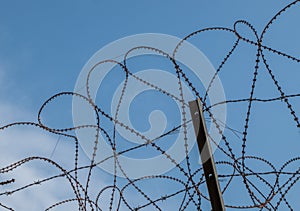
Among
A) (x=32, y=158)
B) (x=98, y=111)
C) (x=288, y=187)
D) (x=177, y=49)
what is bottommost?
(x=288, y=187)

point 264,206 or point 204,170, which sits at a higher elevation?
point 204,170

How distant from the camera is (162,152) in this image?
12.6 ft

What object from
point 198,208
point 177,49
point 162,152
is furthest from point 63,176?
point 177,49

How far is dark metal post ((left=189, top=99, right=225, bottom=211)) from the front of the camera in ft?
12.1

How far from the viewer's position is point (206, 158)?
12.5ft

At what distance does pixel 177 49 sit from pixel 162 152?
96 cm

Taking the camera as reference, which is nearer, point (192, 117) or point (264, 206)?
point (264, 206)

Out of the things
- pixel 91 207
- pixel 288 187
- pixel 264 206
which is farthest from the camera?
pixel 91 207

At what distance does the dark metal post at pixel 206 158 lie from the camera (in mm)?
3674

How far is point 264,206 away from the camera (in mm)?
3639

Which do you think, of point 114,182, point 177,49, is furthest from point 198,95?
point 114,182

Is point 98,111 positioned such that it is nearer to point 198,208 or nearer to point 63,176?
point 63,176

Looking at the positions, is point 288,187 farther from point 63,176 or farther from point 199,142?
point 63,176

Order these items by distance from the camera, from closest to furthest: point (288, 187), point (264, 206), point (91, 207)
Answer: point (264, 206), point (288, 187), point (91, 207)
